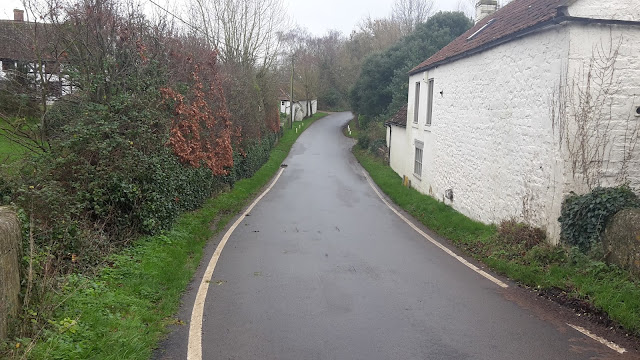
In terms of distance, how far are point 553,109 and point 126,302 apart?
24.2ft

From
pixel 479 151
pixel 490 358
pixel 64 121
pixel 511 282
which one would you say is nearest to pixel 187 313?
pixel 490 358

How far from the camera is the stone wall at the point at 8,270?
431 centimetres

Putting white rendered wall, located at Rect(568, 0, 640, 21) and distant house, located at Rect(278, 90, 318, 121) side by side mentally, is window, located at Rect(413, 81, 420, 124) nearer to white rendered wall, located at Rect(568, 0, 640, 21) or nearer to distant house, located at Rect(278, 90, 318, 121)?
white rendered wall, located at Rect(568, 0, 640, 21)

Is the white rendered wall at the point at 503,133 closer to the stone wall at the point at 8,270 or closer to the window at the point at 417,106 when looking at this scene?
the window at the point at 417,106

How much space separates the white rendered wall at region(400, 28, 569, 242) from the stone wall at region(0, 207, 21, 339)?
7.84 m

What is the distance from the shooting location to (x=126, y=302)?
6.06 m

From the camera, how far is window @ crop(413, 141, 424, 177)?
65.4ft

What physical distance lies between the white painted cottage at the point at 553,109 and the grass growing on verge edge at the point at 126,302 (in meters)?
6.38

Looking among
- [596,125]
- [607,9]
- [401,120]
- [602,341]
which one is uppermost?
[607,9]

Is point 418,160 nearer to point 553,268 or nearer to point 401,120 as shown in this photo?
point 401,120

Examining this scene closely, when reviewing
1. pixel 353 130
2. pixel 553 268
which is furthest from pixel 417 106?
pixel 353 130

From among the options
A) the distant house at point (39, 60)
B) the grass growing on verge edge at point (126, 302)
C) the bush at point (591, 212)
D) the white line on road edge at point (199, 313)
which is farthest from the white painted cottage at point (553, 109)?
the distant house at point (39, 60)

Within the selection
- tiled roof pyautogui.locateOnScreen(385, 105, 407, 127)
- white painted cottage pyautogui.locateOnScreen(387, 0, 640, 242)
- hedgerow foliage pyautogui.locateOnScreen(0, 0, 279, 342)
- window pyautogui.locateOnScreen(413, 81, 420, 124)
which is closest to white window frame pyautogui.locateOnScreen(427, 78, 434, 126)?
window pyautogui.locateOnScreen(413, 81, 420, 124)

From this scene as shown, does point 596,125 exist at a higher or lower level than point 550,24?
lower
